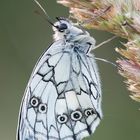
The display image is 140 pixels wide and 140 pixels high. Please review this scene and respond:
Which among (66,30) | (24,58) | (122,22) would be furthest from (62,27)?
(24,58)

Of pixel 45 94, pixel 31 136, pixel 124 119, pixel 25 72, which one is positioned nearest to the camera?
pixel 31 136

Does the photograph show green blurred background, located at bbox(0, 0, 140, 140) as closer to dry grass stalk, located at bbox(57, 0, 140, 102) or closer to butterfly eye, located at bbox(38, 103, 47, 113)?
butterfly eye, located at bbox(38, 103, 47, 113)

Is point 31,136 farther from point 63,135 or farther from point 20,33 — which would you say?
point 20,33

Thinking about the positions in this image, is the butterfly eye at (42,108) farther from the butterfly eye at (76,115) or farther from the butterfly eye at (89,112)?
the butterfly eye at (89,112)

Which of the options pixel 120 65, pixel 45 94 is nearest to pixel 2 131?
pixel 45 94

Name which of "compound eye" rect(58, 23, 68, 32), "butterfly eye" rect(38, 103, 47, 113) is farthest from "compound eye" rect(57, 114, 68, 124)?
"compound eye" rect(58, 23, 68, 32)

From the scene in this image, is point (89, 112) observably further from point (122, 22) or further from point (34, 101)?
point (122, 22)
